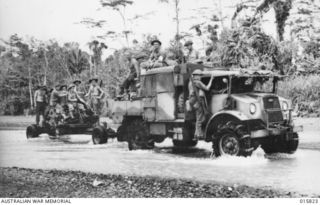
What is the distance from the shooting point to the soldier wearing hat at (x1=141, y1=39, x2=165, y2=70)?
33.8 feet

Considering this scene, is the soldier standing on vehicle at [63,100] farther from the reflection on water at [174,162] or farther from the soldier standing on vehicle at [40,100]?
the reflection on water at [174,162]

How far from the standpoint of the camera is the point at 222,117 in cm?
912

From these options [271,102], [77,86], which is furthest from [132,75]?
[271,102]

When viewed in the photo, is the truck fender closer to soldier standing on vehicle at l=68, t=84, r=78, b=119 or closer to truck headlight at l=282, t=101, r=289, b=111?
truck headlight at l=282, t=101, r=289, b=111

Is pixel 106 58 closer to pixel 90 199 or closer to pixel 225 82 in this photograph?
pixel 225 82

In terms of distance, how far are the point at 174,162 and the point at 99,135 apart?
312 cm

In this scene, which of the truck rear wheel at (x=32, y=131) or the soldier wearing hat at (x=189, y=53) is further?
the truck rear wheel at (x=32, y=131)

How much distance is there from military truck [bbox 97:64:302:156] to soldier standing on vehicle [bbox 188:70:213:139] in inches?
3.9

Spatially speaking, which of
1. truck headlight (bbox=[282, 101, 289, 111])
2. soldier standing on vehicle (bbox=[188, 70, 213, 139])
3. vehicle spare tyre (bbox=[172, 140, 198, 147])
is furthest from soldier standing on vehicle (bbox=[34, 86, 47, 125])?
truck headlight (bbox=[282, 101, 289, 111])

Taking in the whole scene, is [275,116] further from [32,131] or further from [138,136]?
[32,131]

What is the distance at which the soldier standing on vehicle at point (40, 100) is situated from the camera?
1229 centimetres

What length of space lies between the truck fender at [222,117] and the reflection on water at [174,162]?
48 centimetres

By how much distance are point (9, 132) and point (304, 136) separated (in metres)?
6.26

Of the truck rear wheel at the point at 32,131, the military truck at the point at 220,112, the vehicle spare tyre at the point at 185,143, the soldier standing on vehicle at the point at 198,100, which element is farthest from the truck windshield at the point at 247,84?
the truck rear wheel at the point at 32,131
